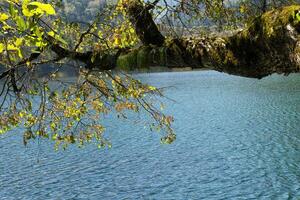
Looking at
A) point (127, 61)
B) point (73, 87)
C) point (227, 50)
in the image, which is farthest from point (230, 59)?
point (73, 87)

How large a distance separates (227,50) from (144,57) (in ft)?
3.98

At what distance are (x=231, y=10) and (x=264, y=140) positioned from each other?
26.8 meters

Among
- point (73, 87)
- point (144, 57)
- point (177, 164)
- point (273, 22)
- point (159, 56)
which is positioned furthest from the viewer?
point (177, 164)

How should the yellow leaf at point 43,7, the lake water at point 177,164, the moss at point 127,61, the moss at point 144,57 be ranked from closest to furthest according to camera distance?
the yellow leaf at point 43,7 → the moss at point 144,57 → the moss at point 127,61 → the lake water at point 177,164

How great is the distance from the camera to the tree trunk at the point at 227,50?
3.57 m

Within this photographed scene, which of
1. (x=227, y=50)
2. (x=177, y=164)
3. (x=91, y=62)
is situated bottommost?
(x=177, y=164)

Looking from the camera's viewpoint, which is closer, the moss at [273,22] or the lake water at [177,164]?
the moss at [273,22]

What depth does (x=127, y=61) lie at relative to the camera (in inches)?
216

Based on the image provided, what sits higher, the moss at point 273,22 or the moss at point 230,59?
the moss at point 273,22

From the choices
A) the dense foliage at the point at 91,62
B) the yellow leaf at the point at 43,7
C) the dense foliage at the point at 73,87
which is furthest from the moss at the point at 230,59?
the yellow leaf at the point at 43,7

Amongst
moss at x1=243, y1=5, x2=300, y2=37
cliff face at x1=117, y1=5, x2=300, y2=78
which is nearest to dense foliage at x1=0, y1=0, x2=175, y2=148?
cliff face at x1=117, y1=5, x2=300, y2=78

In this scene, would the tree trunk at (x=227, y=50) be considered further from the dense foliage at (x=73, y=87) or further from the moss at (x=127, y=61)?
the dense foliage at (x=73, y=87)

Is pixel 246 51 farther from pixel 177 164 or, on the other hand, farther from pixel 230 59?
pixel 177 164

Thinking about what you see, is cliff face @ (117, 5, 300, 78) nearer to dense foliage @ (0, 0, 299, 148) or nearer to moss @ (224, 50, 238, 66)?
moss @ (224, 50, 238, 66)
